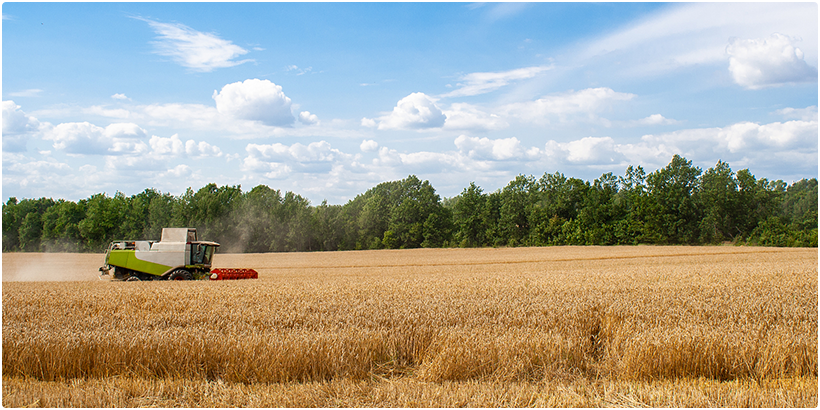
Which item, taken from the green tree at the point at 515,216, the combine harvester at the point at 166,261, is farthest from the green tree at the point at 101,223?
the combine harvester at the point at 166,261

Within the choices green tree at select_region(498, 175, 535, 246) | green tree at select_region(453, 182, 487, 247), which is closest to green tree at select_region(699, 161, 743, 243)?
green tree at select_region(498, 175, 535, 246)

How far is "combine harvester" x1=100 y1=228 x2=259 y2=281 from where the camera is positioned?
18844 mm

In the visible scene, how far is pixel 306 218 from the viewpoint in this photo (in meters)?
64.8

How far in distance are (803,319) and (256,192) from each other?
2661 inches

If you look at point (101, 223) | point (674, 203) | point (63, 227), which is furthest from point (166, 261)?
point (63, 227)

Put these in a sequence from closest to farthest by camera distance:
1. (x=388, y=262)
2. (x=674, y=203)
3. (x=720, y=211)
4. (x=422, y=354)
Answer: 1. (x=422, y=354)
2. (x=388, y=262)
3. (x=720, y=211)
4. (x=674, y=203)

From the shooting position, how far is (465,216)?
69125 millimetres

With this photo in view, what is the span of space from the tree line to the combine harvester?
43342mm

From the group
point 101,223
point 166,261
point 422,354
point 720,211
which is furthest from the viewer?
point 101,223

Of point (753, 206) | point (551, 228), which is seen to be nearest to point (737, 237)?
point (753, 206)

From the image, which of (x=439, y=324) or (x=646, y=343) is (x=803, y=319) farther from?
(x=439, y=324)

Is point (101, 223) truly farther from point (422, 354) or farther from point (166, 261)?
point (422, 354)

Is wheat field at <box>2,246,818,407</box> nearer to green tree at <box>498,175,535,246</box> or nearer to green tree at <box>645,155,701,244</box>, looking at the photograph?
green tree at <box>645,155,701,244</box>

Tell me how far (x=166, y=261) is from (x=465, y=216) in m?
52.7
